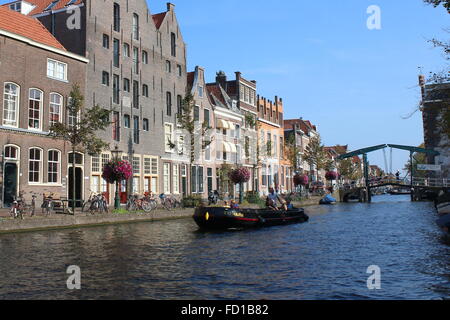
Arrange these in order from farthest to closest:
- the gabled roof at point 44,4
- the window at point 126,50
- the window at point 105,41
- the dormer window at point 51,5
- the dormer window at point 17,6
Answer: the window at point 126,50, the dormer window at point 17,6, the window at point 105,41, the dormer window at point 51,5, the gabled roof at point 44,4

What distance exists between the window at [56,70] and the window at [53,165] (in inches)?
205

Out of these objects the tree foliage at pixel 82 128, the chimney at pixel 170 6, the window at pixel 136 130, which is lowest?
the tree foliage at pixel 82 128

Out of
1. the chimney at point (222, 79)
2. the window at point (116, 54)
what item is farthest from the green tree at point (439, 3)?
the chimney at point (222, 79)

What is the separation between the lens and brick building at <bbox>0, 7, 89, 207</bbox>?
2805 cm

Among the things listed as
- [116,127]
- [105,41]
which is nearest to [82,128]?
[116,127]

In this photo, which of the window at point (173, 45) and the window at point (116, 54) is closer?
the window at point (116, 54)

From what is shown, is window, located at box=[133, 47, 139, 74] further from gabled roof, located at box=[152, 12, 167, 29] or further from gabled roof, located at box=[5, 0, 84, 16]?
gabled roof, located at box=[5, 0, 84, 16]

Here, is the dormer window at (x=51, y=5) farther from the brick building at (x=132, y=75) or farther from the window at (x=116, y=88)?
the window at (x=116, y=88)

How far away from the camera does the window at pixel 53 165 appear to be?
30.6m

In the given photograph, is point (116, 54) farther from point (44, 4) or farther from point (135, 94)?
point (44, 4)
